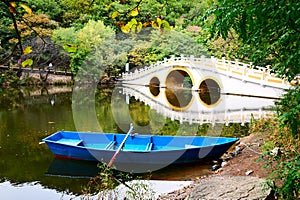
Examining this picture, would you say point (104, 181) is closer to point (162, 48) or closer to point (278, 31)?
point (278, 31)

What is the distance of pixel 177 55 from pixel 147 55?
6.44 feet

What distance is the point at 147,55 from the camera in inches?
840

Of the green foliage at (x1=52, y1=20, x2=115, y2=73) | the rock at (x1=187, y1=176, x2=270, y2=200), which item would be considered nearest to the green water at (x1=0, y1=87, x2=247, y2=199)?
the rock at (x1=187, y1=176, x2=270, y2=200)

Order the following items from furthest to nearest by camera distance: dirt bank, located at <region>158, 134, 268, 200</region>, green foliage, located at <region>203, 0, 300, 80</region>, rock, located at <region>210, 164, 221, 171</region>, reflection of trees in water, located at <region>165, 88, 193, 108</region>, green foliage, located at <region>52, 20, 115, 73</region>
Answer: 1. green foliage, located at <region>52, 20, 115, 73</region>
2. reflection of trees in water, located at <region>165, 88, 193, 108</region>
3. rock, located at <region>210, 164, 221, 171</region>
4. dirt bank, located at <region>158, 134, 268, 200</region>
5. green foliage, located at <region>203, 0, 300, 80</region>

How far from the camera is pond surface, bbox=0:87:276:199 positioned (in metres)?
6.05

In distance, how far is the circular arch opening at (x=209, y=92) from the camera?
15.8 metres

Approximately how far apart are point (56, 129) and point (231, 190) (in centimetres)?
688

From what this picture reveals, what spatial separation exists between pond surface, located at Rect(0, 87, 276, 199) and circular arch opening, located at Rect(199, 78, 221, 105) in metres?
3.16

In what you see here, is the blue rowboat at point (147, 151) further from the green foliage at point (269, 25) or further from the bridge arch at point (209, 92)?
the bridge arch at point (209, 92)

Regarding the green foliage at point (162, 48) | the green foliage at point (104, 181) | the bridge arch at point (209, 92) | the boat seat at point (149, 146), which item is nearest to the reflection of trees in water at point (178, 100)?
the bridge arch at point (209, 92)

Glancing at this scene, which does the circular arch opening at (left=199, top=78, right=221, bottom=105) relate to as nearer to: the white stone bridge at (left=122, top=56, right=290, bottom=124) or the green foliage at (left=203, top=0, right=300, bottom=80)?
the white stone bridge at (left=122, top=56, right=290, bottom=124)

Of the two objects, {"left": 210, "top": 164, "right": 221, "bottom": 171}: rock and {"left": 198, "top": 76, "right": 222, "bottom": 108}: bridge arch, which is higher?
{"left": 198, "top": 76, "right": 222, "bottom": 108}: bridge arch

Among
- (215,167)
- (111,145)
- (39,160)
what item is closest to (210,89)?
(111,145)

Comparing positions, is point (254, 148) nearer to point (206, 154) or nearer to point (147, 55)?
point (206, 154)
